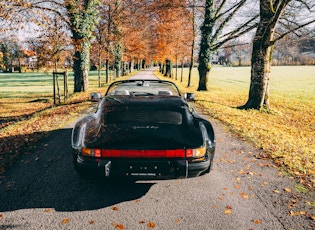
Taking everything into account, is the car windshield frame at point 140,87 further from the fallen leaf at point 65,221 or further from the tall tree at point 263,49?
the tall tree at point 263,49

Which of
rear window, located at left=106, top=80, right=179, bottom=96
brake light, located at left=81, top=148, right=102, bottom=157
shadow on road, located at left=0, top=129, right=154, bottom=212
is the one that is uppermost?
rear window, located at left=106, top=80, right=179, bottom=96

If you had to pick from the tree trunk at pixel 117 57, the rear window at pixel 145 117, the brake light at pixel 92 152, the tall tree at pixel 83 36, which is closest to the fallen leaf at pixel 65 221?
the brake light at pixel 92 152

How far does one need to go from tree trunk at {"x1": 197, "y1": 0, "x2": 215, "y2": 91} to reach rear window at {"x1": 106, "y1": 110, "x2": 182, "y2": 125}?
1410 centimetres

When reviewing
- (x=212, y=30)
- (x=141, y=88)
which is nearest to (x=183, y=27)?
(x=212, y=30)

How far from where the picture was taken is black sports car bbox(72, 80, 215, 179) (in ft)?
11.2

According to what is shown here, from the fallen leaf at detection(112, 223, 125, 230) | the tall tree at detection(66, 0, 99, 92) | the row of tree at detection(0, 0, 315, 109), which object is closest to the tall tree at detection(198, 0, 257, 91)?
the row of tree at detection(0, 0, 315, 109)

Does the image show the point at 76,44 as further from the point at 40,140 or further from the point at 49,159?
the point at 49,159

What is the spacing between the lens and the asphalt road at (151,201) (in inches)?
124

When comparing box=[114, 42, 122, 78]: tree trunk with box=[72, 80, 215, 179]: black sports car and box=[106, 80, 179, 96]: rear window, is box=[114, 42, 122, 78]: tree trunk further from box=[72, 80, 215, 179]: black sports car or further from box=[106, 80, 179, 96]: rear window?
box=[72, 80, 215, 179]: black sports car

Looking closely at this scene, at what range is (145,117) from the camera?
4012mm

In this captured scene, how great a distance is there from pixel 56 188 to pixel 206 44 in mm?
16191

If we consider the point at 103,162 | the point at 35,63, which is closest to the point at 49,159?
the point at 103,162

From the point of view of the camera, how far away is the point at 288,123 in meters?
10.9

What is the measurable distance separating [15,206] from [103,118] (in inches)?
65.4
